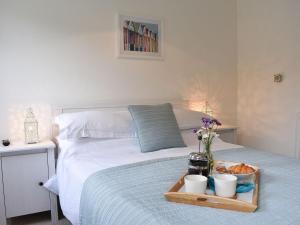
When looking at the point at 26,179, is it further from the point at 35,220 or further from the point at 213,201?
the point at 213,201

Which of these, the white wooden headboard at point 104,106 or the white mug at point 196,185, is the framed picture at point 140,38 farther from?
the white mug at point 196,185

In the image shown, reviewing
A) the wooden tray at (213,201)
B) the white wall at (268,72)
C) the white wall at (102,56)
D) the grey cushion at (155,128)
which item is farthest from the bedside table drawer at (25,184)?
the white wall at (268,72)

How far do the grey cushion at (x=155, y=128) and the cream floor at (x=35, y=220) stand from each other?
924 millimetres

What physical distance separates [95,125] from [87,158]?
384mm

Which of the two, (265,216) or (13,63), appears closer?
(265,216)

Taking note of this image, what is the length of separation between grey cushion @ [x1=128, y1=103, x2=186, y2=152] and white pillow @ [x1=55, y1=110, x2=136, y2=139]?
0.18m

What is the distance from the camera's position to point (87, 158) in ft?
6.93

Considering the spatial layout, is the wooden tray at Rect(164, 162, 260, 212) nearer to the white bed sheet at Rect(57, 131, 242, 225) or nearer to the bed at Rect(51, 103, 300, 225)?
the bed at Rect(51, 103, 300, 225)

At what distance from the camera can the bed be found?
119 centimetres

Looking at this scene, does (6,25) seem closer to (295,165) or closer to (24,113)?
(24,113)

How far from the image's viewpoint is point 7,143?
2344 mm

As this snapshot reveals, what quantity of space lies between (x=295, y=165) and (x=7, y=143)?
2.14 m

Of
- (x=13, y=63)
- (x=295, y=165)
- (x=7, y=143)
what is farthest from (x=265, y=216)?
(x=13, y=63)

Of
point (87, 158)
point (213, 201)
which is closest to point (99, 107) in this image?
point (87, 158)
